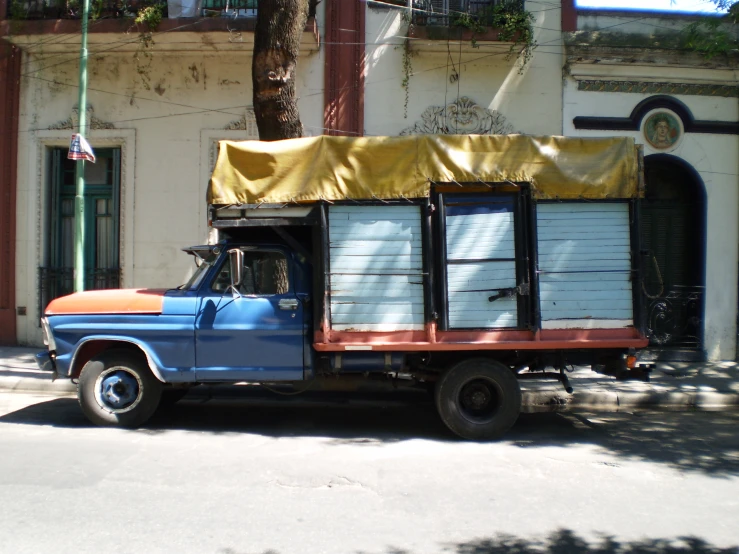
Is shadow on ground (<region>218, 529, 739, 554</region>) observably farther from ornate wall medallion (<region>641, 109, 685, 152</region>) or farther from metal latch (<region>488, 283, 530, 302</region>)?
ornate wall medallion (<region>641, 109, 685, 152</region>)

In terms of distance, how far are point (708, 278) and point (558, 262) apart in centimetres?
671

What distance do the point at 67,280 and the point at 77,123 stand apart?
2980 mm

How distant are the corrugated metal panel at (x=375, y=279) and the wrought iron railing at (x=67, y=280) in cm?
726

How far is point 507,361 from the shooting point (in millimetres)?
6848

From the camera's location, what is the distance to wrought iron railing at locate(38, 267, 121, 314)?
1209 centimetres

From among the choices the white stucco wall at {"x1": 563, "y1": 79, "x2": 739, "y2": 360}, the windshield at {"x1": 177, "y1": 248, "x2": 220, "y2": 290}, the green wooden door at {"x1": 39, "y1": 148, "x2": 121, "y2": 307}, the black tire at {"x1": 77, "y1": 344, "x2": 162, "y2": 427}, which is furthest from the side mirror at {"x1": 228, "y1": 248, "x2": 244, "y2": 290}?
the white stucco wall at {"x1": 563, "y1": 79, "x2": 739, "y2": 360}

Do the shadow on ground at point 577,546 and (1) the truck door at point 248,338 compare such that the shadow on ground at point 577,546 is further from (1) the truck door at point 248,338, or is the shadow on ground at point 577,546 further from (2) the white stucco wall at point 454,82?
(2) the white stucco wall at point 454,82

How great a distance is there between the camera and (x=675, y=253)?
39.2 ft

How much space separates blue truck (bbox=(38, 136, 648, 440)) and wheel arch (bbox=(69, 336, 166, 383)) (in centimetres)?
4

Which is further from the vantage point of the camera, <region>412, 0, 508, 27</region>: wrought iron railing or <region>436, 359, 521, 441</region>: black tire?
<region>412, 0, 508, 27</region>: wrought iron railing

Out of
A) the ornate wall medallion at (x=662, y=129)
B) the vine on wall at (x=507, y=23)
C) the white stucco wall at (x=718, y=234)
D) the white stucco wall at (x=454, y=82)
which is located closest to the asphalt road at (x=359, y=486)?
the white stucco wall at (x=718, y=234)

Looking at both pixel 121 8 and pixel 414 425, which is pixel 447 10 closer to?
pixel 121 8

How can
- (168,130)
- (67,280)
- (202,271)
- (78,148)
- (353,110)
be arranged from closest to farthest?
(202,271) → (78,148) → (353,110) → (168,130) → (67,280)

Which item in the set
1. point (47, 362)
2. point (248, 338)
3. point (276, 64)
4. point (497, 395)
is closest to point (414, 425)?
point (497, 395)
